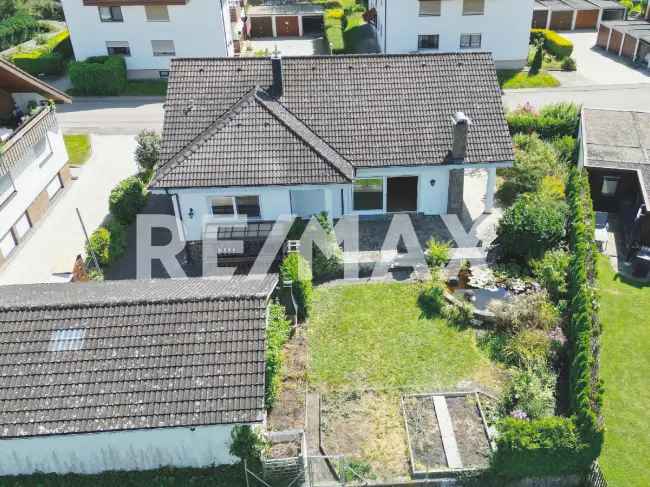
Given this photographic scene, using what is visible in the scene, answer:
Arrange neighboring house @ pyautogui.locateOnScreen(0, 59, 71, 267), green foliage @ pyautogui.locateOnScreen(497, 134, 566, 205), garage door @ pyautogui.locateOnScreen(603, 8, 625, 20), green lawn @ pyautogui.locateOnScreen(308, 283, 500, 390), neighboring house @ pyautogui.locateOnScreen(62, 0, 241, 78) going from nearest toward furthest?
green lawn @ pyautogui.locateOnScreen(308, 283, 500, 390)
neighboring house @ pyautogui.locateOnScreen(0, 59, 71, 267)
green foliage @ pyautogui.locateOnScreen(497, 134, 566, 205)
neighboring house @ pyautogui.locateOnScreen(62, 0, 241, 78)
garage door @ pyautogui.locateOnScreen(603, 8, 625, 20)

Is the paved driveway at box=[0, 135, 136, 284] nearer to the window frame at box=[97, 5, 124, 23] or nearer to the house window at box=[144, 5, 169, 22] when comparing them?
the house window at box=[144, 5, 169, 22]

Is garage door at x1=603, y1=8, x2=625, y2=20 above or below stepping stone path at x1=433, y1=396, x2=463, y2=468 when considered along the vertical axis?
above

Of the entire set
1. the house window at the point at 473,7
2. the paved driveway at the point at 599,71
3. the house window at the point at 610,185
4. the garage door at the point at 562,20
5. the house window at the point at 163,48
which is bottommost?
the house window at the point at 610,185

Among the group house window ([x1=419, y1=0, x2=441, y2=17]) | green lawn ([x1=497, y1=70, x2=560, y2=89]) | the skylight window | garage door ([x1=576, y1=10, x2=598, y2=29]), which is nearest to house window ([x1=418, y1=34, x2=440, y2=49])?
house window ([x1=419, y1=0, x2=441, y2=17])

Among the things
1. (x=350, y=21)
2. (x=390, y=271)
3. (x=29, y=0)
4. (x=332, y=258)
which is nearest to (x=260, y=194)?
(x=332, y=258)

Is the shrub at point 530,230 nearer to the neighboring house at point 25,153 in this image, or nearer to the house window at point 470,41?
the neighboring house at point 25,153

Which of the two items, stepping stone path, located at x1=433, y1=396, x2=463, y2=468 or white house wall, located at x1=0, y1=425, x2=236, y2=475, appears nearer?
white house wall, located at x1=0, y1=425, x2=236, y2=475

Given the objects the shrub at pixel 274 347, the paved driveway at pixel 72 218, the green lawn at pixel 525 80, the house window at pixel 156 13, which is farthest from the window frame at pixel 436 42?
the shrub at pixel 274 347

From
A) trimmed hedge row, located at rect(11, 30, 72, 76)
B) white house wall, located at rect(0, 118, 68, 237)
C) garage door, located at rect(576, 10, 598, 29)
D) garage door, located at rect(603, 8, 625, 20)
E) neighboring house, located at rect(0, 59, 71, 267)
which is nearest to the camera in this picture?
neighboring house, located at rect(0, 59, 71, 267)
